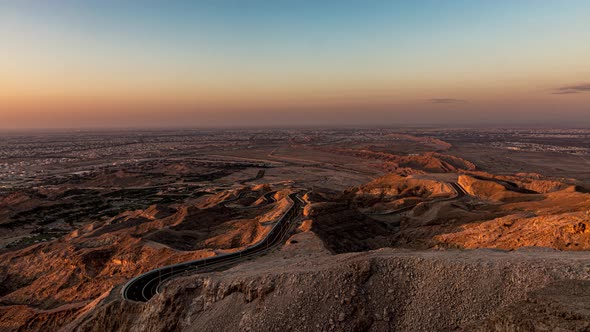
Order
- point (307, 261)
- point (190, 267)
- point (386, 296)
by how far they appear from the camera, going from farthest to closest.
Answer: point (190, 267) < point (307, 261) < point (386, 296)

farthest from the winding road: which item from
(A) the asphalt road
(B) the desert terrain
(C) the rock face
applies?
(C) the rock face

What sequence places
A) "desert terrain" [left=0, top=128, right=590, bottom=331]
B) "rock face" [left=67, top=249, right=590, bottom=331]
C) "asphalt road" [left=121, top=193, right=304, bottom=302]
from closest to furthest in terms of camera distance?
"rock face" [left=67, top=249, right=590, bottom=331] → "desert terrain" [left=0, top=128, right=590, bottom=331] → "asphalt road" [left=121, top=193, right=304, bottom=302]

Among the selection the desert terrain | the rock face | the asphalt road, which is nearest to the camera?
the rock face

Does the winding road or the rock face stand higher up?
the rock face

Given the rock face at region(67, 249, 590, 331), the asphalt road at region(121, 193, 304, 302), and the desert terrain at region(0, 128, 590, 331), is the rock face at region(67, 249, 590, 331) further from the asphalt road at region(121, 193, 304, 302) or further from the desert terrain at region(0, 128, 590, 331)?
the asphalt road at region(121, 193, 304, 302)

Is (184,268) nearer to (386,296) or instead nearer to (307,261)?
(307,261)

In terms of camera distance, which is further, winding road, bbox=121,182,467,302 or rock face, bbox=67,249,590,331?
winding road, bbox=121,182,467,302

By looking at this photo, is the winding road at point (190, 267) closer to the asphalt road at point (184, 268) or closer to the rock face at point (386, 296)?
the asphalt road at point (184, 268)

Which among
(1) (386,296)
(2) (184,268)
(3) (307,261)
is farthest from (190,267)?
(1) (386,296)
